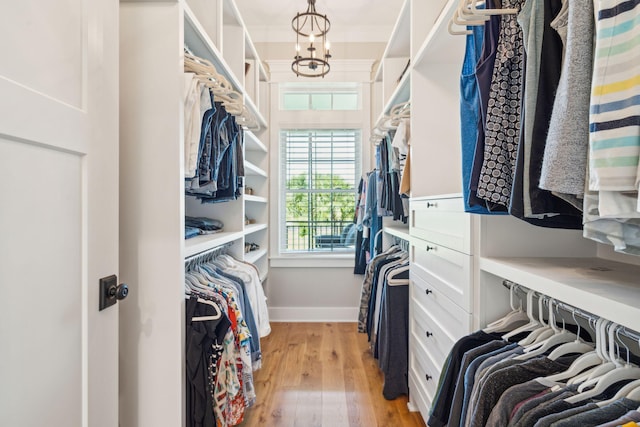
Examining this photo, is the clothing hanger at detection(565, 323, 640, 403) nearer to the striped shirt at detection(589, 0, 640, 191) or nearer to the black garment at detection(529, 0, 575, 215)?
the black garment at detection(529, 0, 575, 215)

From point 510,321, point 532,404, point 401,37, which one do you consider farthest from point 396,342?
point 401,37

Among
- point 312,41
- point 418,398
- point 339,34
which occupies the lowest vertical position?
point 418,398

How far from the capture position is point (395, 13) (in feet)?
10.9

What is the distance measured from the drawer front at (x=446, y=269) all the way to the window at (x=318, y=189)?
1829mm

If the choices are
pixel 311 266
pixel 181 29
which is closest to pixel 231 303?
pixel 181 29

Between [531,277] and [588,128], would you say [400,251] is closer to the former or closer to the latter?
[531,277]

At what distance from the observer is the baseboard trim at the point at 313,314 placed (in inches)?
143

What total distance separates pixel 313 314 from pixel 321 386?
1368 mm

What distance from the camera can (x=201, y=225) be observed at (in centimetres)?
216

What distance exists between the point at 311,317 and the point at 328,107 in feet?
7.62

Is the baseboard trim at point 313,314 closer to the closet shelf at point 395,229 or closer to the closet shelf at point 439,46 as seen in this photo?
the closet shelf at point 395,229

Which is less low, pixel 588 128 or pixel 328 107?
pixel 328 107

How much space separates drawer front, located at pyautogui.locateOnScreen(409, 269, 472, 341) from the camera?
4.31 feet

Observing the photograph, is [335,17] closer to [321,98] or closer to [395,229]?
[321,98]
